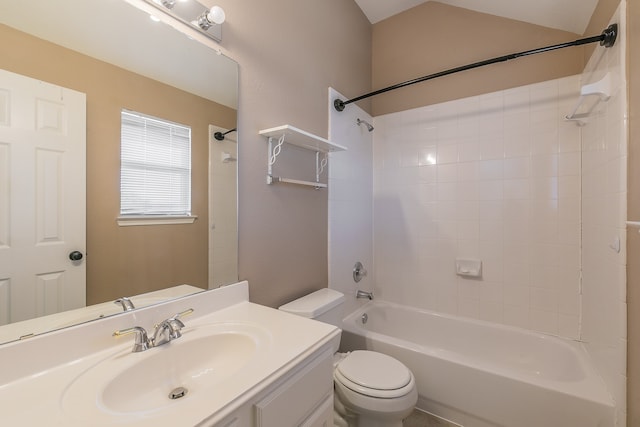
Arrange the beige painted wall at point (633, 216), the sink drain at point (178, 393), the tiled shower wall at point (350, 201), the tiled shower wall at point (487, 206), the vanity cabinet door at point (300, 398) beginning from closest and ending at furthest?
1. the vanity cabinet door at point (300, 398)
2. the sink drain at point (178, 393)
3. the beige painted wall at point (633, 216)
4. the tiled shower wall at point (487, 206)
5. the tiled shower wall at point (350, 201)

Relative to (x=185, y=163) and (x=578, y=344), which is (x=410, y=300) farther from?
(x=185, y=163)

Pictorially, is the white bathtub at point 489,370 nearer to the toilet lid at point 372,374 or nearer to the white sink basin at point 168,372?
the toilet lid at point 372,374

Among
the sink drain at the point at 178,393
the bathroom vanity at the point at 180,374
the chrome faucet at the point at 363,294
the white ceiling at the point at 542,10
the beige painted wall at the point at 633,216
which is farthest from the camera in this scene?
the chrome faucet at the point at 363,294

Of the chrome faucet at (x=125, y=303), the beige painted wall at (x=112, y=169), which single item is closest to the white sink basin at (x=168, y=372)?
the chrome faucet at (x=125, y=303)

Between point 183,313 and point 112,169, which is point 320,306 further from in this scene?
point 112,169

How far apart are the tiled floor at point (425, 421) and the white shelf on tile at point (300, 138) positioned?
5.70 ft

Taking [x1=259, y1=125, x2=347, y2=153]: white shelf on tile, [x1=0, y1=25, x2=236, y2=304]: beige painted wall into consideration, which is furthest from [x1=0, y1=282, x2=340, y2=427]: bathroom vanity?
[x1=259, y1=125, x2=347, y2=153]: white shelf on tile

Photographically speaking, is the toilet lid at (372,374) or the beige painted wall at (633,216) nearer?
the beige painted wall at (633,216)

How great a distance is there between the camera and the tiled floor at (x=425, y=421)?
1.58 m

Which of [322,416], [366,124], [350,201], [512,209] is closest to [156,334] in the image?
[322,416]

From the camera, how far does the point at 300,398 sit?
0.79 meters

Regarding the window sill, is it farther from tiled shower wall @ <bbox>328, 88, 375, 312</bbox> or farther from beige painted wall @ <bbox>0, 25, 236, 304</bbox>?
tiled shower wall @ <bbox>328, 88, 375, 312</bbox>

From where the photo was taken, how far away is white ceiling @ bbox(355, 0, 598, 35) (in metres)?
1.53

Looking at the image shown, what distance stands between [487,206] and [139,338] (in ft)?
7.21
